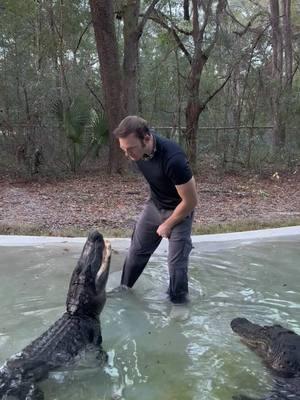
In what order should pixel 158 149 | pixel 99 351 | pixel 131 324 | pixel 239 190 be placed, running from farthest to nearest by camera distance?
pixel 239 190 → pixel 131 324 → pixel 158 149 → pixel 99 351

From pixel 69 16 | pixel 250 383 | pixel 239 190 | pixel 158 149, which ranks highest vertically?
pixel 69 16

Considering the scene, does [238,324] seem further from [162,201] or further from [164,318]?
[162,201]

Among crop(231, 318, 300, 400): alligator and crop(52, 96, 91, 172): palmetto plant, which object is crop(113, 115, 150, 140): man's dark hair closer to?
crop(231, 318, 300, 400): alligator

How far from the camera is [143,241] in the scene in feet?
14.7

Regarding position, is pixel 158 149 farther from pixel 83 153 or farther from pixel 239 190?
pixel 83 153

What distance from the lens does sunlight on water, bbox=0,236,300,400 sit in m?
3.29

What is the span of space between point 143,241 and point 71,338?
1.25m

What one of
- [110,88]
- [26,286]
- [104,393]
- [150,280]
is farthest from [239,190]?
[104,393]

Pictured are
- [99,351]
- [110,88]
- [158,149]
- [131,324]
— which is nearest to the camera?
[99,351]

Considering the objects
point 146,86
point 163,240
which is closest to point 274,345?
point 163,240

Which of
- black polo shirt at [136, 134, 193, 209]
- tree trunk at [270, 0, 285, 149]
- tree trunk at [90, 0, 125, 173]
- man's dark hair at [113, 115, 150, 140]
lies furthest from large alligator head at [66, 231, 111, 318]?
tree trunk at [270, 0, 285, 149]

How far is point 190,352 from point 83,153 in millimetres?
8291

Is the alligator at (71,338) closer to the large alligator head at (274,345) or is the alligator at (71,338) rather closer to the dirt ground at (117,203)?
the large alligator head at (274,345)

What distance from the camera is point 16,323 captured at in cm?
412
